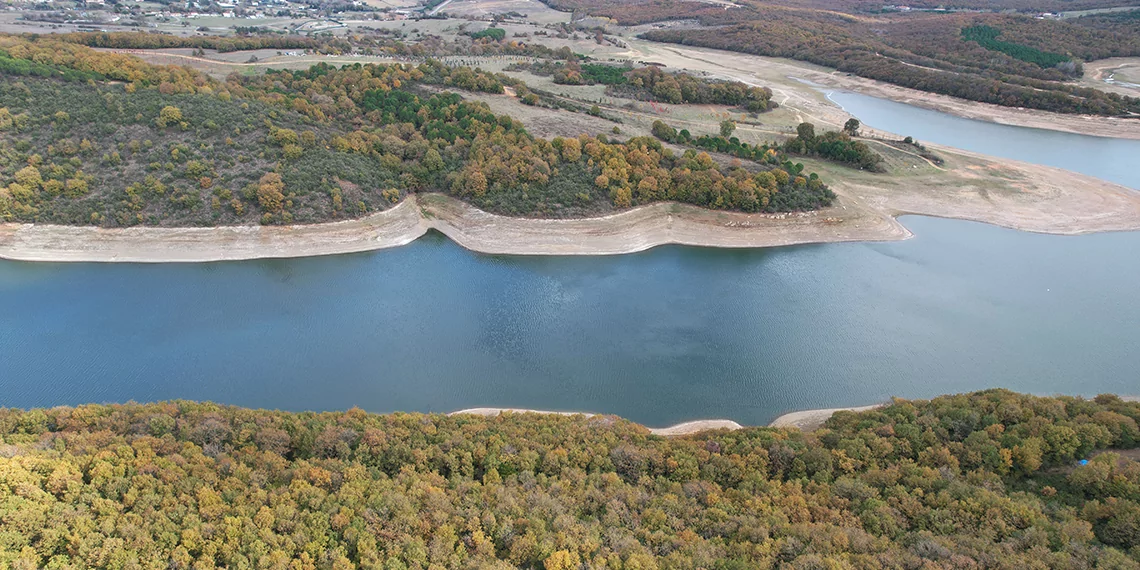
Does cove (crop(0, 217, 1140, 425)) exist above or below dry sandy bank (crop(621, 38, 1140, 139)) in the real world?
below

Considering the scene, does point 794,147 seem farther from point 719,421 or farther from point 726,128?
point 719,421

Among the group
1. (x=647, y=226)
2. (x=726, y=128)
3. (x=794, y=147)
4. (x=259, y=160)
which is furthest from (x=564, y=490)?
(x=794, y=147)

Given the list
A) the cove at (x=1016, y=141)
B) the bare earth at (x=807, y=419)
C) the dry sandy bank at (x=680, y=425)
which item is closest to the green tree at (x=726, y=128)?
the cove at (x=1016, y=141)

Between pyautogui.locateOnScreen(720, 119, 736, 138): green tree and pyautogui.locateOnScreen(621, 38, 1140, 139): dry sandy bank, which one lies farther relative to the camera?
pyautogui.locateOnScreen(621, 38, 1140, 139): dry sandy bank

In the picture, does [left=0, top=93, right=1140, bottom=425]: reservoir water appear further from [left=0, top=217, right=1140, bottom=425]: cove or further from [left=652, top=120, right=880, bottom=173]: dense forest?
[left=652, top=120, right=880, bottom=173]: dense forest

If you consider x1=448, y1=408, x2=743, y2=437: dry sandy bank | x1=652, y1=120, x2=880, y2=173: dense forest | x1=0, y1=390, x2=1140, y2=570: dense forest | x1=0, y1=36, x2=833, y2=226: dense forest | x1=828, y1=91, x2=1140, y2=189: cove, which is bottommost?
x1=448, y1=408, x2=743, y2=437: dry sandy bank

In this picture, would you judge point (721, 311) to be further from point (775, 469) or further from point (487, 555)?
point (487, 555)

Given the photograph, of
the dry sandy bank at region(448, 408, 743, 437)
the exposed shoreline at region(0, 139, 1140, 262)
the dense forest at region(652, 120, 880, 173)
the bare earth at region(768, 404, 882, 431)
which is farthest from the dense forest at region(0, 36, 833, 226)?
the bare earth at region(768, 404, 882, 431)
